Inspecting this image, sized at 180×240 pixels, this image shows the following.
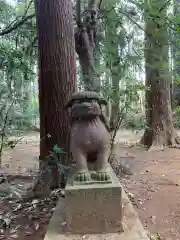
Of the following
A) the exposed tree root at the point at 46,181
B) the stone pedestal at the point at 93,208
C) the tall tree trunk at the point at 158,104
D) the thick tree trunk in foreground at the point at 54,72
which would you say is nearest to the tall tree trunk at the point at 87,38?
the thick tree trunk in foreground at the point at 54,72

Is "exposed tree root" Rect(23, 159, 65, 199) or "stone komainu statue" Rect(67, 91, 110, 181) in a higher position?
"stone komainu statue" Rect(67, 91, 110, 181)

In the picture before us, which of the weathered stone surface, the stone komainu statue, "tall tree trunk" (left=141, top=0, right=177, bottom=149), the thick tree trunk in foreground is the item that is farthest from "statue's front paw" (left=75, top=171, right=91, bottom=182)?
"tall tree trunk" (left=141, top=0, right=177, bottom=149)

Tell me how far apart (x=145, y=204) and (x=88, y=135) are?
195 cm

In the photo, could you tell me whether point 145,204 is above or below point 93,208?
below

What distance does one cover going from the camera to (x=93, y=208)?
1.92m

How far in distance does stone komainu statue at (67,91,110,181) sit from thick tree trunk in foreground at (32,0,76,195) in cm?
133

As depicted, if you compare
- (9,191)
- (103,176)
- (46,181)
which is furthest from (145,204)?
(103,176)

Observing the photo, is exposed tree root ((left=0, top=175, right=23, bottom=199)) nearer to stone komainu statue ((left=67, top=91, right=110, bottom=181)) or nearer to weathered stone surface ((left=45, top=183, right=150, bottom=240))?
weathered stone surface ((left=45, top=183, right=150, bottom=240))

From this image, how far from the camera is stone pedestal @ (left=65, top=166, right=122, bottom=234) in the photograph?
190 cm

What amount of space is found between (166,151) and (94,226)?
4.98m

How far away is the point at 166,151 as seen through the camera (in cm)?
661

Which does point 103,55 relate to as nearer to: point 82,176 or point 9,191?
point 9,191

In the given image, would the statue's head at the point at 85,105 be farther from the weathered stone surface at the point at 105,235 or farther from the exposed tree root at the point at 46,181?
the exposed tree root at the point at 46,181

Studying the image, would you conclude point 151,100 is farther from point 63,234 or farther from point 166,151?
point 63,234
